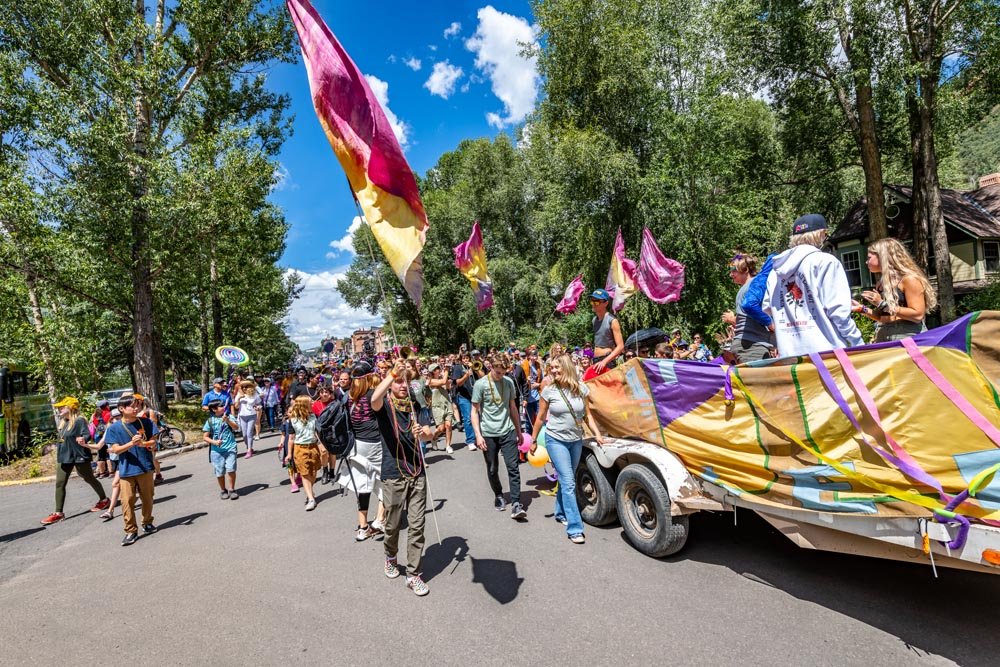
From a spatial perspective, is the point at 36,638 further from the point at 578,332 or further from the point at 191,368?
the point at 191,368

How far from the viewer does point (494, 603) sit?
387 cm

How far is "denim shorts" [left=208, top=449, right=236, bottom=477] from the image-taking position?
7.79m

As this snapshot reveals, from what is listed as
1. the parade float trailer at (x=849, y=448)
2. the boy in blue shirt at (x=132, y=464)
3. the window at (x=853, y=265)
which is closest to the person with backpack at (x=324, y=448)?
the boy in blue shirt at (x=132, y=464)

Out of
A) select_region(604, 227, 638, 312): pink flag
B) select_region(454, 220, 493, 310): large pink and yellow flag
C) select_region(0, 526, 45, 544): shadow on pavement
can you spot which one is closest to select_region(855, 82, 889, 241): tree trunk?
select_region(604, 227, 638, 312): pink flag

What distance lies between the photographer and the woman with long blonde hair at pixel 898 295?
353cm

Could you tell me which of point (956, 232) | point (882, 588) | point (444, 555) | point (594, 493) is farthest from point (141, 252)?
point (956, 232)

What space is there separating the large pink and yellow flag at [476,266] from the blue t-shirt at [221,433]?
282 inches

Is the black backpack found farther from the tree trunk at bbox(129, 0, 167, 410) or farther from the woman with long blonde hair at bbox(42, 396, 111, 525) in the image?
the tree trunk at bbox(129, 0, 167, 410)

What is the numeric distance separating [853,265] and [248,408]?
28.6 meters

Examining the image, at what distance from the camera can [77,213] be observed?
14.0m

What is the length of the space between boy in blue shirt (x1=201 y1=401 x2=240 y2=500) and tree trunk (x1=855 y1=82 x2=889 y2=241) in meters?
17.6

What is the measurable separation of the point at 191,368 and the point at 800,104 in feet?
175

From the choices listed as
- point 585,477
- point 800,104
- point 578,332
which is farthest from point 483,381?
point 578,332

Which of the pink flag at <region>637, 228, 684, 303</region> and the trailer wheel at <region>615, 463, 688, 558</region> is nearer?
the trailer wheel at <region>615, 463, 688, 558</region>
